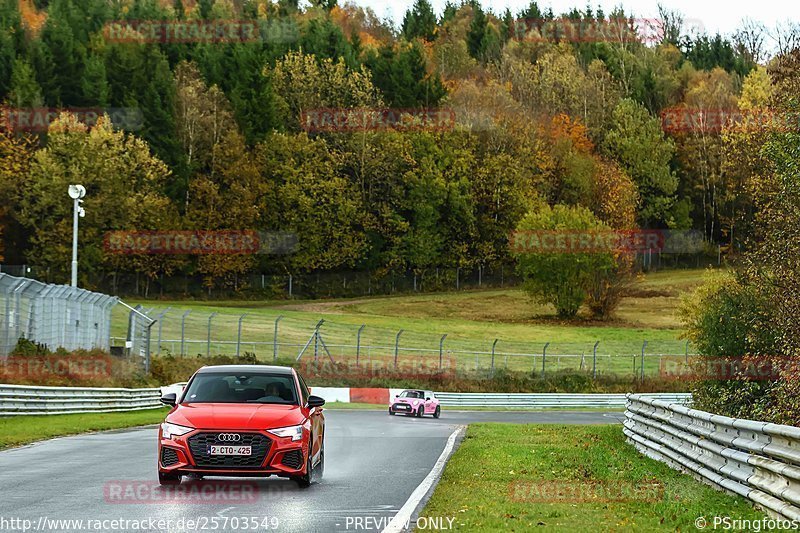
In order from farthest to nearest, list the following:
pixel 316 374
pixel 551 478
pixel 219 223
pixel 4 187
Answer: pixel 219 223, pixel 4 187, pixel 316 374, pixel 551 478

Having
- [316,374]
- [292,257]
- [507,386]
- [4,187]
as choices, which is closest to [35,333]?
[316,374]

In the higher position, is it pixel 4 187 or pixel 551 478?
pixel 4 187

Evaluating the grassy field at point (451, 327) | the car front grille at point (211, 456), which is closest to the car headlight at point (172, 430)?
the car front grille at point (211, 456)

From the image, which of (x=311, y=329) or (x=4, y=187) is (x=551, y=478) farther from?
(x=4, y=187)

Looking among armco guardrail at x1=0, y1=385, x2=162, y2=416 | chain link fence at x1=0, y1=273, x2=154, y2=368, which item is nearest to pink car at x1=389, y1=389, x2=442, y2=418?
armco guardrail at x1=0, y1=385, x2=162, y2=416

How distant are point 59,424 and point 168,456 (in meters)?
15.2

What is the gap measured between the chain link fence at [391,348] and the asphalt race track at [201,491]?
3200 centimetres

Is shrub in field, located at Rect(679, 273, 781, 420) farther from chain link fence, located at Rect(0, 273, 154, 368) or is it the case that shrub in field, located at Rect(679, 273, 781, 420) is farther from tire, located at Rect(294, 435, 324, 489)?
chain link fence, located at Rect(0, 273, 154, 368)

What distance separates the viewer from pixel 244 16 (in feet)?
435

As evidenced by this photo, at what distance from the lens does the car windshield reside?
15398mm

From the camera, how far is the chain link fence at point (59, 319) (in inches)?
1243

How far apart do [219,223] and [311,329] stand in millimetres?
22055

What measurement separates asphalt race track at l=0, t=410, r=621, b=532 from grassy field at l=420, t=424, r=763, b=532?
73 centimetres

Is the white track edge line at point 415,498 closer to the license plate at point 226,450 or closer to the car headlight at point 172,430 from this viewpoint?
the license plate at point 226,450
